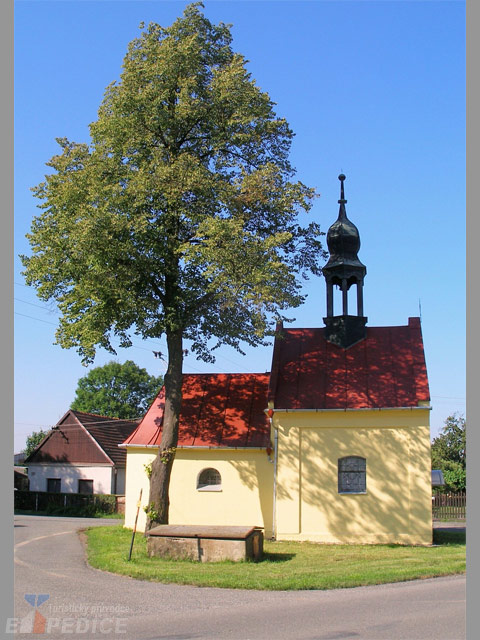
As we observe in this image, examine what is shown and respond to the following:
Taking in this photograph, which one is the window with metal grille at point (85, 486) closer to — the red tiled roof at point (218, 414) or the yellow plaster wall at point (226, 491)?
the red tiled roof at point (218, 414)

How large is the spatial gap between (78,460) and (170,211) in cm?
2749

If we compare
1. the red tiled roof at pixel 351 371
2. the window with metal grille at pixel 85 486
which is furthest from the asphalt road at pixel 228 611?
the window with metal grille at pixel 85 486

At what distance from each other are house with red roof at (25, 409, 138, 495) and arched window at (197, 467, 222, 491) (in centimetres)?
2047

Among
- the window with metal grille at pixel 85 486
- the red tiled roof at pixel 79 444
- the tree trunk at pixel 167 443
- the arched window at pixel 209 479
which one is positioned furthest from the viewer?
the red tiled roof at pixel 79 444

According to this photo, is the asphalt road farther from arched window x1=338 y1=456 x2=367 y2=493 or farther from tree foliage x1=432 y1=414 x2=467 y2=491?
tree foliage x1=432 y1=414 x2=467 y2=491

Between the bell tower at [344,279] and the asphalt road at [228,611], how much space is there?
10961 mm

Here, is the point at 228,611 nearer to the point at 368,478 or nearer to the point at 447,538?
the point at 368,478

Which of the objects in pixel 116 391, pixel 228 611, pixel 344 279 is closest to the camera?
pixel 228 611

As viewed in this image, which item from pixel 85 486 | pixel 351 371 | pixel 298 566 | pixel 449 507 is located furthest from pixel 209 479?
pixel 85 486

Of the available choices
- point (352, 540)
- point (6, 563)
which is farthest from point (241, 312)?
point (6, 563)

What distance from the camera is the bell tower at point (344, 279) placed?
22.5 m

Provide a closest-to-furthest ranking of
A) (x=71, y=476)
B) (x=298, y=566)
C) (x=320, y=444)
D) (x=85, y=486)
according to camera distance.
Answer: (x=298, y=566) < (x=320, y=444) < (x=85, y=486) < (x=71, y=476)

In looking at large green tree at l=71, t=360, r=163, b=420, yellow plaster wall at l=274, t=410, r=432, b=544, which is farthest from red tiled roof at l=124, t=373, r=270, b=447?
large green tree at l=71, t=360, r=163, b=420

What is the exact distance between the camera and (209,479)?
20.8 meters
